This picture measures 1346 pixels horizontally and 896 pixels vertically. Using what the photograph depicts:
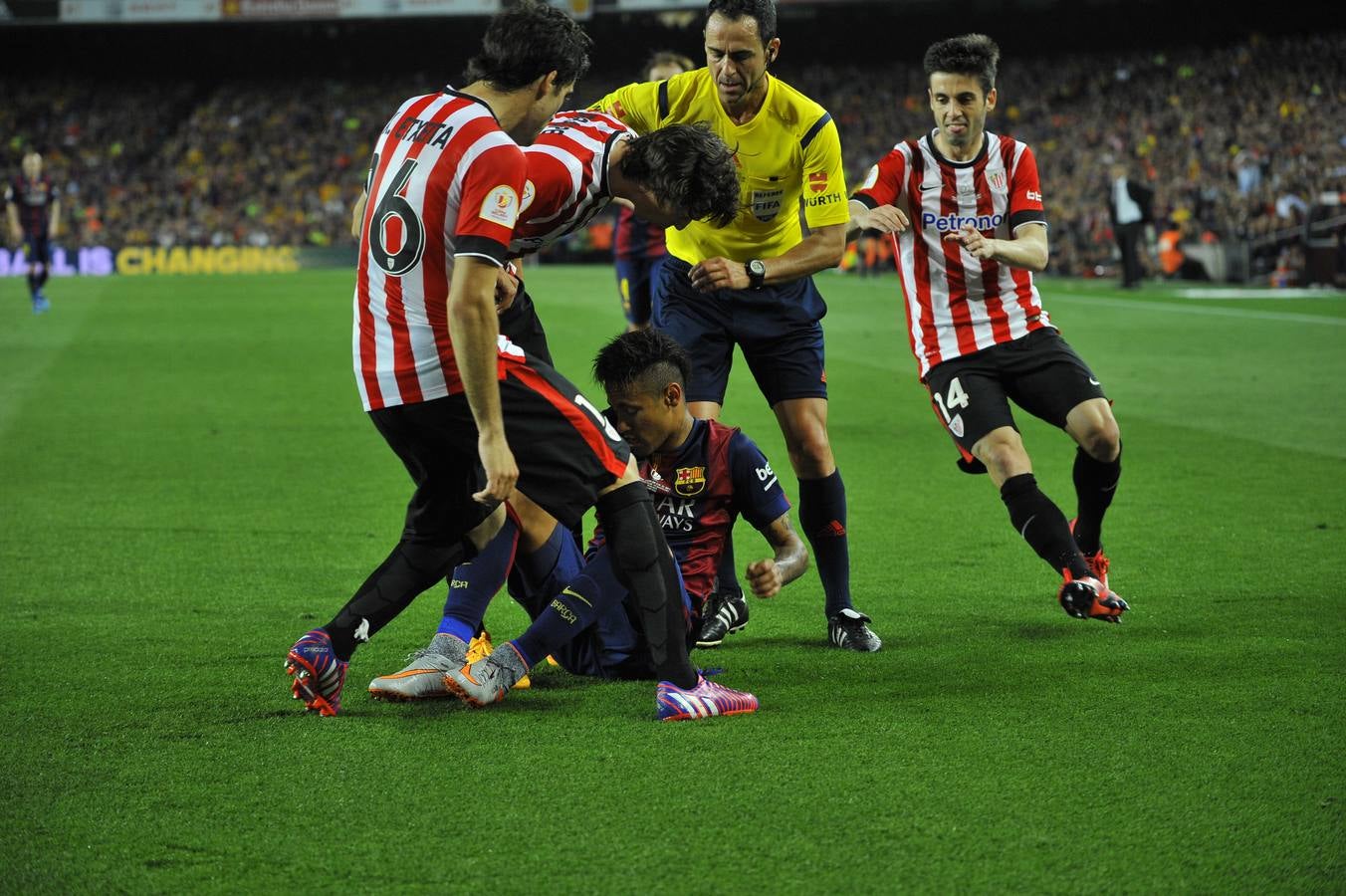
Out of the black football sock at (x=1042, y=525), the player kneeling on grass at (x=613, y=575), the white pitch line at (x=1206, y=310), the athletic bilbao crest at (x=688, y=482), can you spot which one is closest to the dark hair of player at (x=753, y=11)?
the player kneeling on grass at (x=613, y=575)

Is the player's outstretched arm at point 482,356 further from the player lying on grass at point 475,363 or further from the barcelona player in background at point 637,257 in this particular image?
the barcelona player in background at point 637,257

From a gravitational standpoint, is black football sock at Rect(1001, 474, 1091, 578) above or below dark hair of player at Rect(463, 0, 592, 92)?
below

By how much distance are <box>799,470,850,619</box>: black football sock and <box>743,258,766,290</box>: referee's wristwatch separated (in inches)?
28.9

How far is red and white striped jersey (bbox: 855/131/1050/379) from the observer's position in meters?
5.39

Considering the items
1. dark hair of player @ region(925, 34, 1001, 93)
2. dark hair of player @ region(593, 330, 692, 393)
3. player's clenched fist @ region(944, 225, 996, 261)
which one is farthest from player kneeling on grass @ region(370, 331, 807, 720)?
dark hair of player @ region(925, 34, 1001, 93)

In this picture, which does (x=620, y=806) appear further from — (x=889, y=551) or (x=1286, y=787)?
(x=889, y=551)

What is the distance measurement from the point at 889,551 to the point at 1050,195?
31088mm

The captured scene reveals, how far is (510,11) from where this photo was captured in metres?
3.70

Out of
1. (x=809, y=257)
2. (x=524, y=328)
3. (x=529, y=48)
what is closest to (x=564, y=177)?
(x=529, y=48)

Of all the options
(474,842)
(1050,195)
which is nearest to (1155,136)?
(1050,195)

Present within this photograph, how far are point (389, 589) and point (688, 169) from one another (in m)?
1.41

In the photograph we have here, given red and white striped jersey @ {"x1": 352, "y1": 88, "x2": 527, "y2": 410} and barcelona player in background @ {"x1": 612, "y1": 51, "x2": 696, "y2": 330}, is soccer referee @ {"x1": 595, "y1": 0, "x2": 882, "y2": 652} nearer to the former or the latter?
red and white striped jersey @ {"x1": 352, "y1": 88, "x2": 527, "y2": 410}

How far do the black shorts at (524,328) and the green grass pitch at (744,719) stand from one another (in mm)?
994

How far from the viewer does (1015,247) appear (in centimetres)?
512
